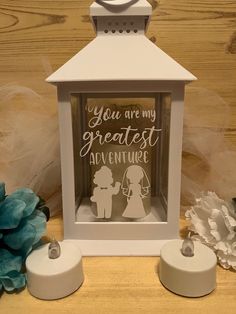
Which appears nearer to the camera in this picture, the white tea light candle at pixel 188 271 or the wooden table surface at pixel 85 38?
the white tea light candle at pixel 188 271

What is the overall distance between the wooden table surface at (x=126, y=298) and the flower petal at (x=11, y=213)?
0.32 ft

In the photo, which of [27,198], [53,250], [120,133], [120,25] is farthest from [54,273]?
[120,25]

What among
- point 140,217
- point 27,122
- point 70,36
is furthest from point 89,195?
point 70,36

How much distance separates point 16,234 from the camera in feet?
1.79

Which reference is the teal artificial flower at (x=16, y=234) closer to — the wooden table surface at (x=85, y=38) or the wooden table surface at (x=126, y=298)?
the wooden table surface at (x=126, y=298)

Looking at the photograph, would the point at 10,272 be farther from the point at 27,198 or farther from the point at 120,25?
the point at 120,25

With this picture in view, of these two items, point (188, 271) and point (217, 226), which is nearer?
point (188, 271)

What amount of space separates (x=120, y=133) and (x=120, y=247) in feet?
0.64

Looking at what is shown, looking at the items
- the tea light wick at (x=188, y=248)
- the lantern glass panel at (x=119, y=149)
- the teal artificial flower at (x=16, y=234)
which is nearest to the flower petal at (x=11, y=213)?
the teal artificial flower at (x=16, y=234)

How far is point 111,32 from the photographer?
1.96 ft

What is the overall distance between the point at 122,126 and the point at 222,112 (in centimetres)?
28

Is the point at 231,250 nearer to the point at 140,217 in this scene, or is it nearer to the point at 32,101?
the point at 140,217

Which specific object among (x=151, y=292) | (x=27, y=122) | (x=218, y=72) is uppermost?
(x=218, y=72)

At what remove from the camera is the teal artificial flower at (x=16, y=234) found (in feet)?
1.72
